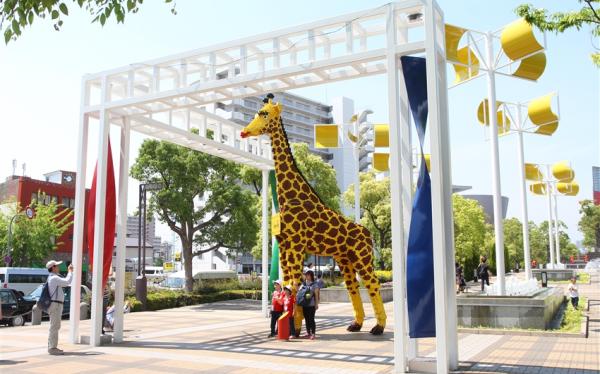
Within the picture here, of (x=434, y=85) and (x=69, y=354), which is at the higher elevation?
(x=434, y=85)

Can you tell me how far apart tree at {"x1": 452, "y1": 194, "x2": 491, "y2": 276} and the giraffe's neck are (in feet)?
97.4

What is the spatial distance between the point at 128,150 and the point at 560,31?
10448 mm

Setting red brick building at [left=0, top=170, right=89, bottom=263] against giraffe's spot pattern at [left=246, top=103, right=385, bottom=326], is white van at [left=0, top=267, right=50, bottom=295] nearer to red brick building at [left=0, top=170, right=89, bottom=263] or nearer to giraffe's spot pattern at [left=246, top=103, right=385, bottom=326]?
red brick building at [left=0, top=170, right=89, bottom=263]

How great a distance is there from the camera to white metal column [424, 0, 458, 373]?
7.60 m

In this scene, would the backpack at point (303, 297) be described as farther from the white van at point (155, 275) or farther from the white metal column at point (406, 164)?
the white van at point (155, 275)

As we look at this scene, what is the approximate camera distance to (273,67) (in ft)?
32.5

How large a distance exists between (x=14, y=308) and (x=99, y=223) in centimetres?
962

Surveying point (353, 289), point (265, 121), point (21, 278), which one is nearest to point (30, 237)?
point (21, 278)

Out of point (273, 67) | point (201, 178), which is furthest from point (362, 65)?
point (201, 178)

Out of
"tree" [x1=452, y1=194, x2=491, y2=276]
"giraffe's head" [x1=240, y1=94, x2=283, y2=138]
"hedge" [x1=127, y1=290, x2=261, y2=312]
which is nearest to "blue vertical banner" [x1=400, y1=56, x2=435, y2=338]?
"giraffe's head" [x1=240, y1=94, x2=283, y2=138]

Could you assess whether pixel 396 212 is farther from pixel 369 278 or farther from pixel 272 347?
pixel 369 278

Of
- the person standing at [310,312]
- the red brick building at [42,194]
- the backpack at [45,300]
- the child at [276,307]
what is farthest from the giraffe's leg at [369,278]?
the red brick building at [42,194]

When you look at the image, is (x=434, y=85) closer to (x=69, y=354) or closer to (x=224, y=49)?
(x=224, y=49)

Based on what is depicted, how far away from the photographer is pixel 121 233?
12.0 meters
